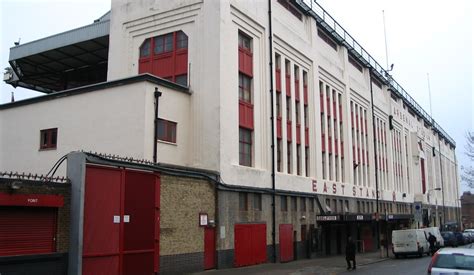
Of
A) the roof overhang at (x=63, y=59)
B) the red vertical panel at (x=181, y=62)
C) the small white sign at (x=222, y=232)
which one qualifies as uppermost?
the roof overhang at (x=63, y=59)

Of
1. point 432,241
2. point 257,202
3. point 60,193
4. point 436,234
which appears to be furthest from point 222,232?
point 436,234

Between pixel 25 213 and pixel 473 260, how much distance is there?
12.0 metres

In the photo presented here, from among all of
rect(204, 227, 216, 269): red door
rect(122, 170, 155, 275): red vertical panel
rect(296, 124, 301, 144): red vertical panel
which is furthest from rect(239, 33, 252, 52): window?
rect(122, 170, 155, 275): red vertical panel

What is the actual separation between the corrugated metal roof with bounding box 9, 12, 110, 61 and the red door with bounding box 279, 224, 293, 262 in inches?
648

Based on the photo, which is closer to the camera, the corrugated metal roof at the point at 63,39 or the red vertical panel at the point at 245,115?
the red vertical panel at the point at 245,115

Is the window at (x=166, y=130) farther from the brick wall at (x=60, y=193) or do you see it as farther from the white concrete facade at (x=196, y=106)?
the brick wall at (x=60, y=193)

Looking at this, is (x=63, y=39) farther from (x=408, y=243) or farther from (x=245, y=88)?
(x=408, y=243)

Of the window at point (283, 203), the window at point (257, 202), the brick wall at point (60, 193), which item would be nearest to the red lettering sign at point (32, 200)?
the brick wall at point (60, 193)

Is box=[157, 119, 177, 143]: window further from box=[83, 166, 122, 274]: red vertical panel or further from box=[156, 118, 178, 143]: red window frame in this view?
box=[83, 166, 122, 274]: red vertical panel

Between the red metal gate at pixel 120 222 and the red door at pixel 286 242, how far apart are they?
11971 mm

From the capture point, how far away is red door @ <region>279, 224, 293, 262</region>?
30.3 m

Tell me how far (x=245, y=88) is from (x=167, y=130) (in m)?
6.16

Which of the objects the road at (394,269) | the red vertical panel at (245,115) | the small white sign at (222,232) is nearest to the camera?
the road at (394,269)

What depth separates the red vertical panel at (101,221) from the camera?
16891 mm
